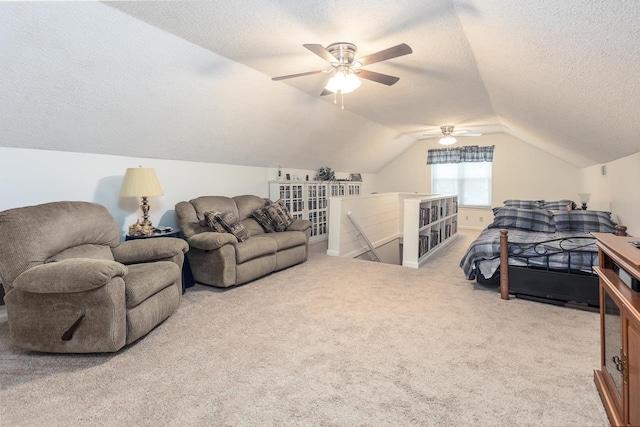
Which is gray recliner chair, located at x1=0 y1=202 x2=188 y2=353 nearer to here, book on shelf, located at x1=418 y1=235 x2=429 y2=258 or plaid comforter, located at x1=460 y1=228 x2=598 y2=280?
plaid comforter, located at x1=460 y1=228 x2=598 y2=280

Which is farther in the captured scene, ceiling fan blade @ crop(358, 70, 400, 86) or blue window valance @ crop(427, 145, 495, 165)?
blue window valance @ crop(427, 145, 495, 165)

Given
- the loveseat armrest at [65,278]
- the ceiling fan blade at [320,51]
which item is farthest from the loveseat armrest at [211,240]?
the ceiling fan blade at [320,51]

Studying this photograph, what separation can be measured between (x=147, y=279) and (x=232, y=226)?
1.45 meters

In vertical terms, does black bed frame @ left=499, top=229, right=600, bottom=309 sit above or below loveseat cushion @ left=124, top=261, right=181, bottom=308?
below

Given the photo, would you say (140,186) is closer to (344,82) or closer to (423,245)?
(344,82)

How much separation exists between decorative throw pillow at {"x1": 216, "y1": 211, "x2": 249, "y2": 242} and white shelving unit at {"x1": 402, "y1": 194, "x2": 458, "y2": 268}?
2138 mm

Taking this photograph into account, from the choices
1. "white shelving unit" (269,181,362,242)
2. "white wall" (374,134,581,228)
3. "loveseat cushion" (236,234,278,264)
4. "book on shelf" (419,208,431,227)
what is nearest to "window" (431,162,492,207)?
"white wall" (374,134,581,228)

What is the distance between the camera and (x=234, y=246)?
345 cm

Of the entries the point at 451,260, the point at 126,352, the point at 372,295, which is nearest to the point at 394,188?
the point at 451,260

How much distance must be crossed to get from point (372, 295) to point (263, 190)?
3.01m

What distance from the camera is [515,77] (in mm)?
2754

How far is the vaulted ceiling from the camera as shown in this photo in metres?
1.88

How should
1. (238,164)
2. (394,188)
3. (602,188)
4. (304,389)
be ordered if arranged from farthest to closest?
(394,188), (238,164), (602,188), (304,389)

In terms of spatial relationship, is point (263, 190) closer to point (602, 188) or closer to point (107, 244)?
point (107, 244)
